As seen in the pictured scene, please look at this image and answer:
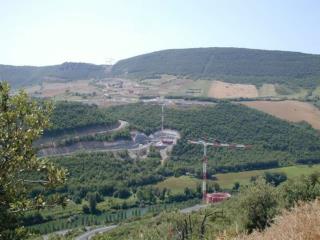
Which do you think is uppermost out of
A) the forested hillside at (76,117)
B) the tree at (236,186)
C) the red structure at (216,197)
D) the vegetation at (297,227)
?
the vegetation at (297,227)

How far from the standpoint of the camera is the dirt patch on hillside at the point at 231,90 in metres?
126

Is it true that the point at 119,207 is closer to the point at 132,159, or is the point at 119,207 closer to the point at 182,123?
the point at 132,159

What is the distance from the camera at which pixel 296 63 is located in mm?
167750

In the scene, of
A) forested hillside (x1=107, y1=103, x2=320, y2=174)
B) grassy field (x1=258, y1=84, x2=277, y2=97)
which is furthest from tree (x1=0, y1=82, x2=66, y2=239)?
grassy field (x1=258, y1=84, x2=277, y2=97)

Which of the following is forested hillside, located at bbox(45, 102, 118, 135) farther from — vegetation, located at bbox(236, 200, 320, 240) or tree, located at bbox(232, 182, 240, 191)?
vegetation, located at bbox(236, 200, 320, 240)

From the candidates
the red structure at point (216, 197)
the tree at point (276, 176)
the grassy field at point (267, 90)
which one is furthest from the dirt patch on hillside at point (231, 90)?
the red structure at point (216, 197)

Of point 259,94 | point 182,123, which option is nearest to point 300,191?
point 182,123

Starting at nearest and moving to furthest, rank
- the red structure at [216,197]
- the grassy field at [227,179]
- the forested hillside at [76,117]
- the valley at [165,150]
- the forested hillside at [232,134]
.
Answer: the valley at [165,150], the red structure at [216,197], the grassy field at [227,179], the forested hillside at [76,117], the forested hillside at [232,134]

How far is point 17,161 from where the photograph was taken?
7.49 meters

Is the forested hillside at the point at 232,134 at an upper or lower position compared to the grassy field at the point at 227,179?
upper

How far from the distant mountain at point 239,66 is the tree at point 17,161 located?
143 meters

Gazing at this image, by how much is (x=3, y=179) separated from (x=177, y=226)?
22.2 metres

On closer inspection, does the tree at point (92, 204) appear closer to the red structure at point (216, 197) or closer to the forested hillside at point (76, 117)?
the red structure at point (216, 197)

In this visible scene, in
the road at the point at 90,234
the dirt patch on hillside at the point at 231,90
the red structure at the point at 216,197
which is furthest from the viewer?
the dirt patch on hillside at the point at 231,90
